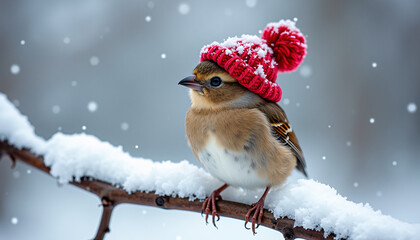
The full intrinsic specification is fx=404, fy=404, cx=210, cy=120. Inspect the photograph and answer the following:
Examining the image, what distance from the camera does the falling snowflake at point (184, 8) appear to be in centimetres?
511

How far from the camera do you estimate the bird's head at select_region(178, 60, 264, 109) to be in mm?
1942

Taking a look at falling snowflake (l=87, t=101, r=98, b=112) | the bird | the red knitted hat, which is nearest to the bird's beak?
the bird

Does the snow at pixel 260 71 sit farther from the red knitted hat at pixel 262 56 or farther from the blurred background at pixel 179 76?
the blurred background at pixel 179 76

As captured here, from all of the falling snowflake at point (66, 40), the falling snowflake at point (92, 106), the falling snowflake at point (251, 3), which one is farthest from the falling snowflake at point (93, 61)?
the falling snowflake at point (251, 3)

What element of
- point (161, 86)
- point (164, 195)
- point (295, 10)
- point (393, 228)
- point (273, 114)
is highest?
point (295, 10)

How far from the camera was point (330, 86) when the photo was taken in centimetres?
522

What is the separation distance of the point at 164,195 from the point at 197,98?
0.53m

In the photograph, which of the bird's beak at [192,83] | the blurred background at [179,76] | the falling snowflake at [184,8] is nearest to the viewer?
the bird's beak at [192,83]

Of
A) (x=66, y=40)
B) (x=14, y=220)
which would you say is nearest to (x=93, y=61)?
(x=66, y=40)

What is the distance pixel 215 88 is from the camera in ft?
6.52

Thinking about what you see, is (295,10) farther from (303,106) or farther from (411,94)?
(411,94)

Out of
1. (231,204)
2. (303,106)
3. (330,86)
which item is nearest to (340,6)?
(330,86)

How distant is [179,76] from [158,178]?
2834 mm

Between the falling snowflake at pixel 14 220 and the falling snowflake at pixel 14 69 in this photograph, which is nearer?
the falling snowflake at pixel 14 220
